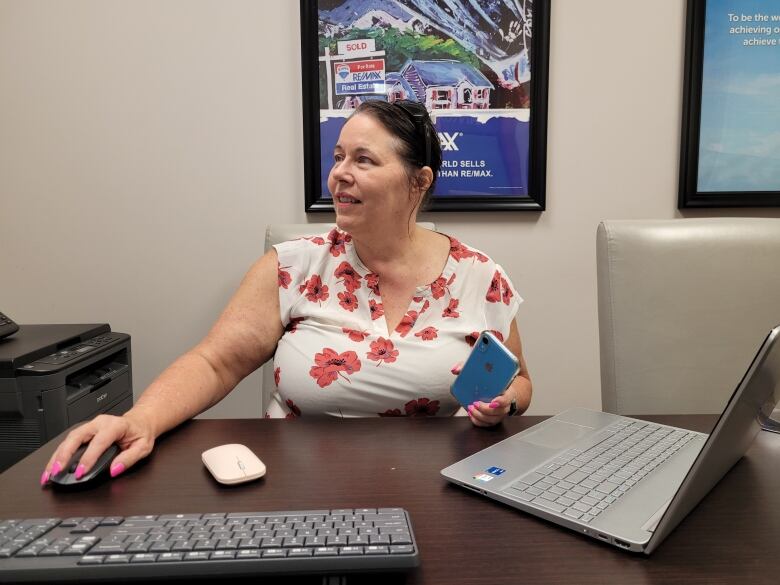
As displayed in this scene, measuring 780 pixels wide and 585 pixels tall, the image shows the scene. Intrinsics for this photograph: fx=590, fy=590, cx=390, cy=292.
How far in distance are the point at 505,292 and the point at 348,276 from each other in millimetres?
361

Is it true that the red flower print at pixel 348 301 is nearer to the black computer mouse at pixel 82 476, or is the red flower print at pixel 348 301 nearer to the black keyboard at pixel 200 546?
the black computer mouse at pixel 82 476

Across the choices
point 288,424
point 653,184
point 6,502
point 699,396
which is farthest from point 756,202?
point 6,502

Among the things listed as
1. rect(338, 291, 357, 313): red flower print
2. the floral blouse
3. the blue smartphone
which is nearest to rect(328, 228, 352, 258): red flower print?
the floral blouse

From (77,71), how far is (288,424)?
1.51m

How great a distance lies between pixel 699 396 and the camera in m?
1.32

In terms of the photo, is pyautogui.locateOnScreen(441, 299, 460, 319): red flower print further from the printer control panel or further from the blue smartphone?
the printer control panel

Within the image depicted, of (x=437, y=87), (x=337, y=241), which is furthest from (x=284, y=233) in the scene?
(x=437, y=87)

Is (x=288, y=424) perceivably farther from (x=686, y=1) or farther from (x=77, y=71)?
(x=686, y=1)

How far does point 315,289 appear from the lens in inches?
50.9

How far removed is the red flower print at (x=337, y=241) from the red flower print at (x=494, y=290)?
13.4 inches

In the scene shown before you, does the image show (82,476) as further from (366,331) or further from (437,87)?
(437,87)

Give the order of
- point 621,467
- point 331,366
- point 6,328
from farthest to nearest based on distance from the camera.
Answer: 1. point 6,328
2. point 331,366
3. point 621,467

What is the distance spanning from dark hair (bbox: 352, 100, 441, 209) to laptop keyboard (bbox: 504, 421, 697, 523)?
0.72m

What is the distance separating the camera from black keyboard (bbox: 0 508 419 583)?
52 cm
